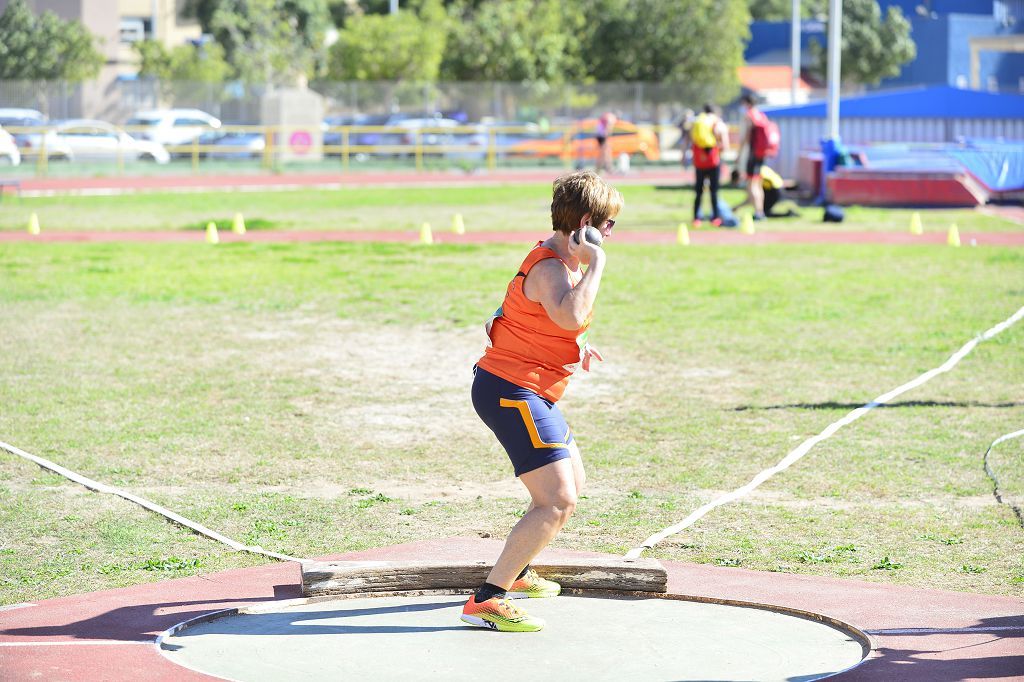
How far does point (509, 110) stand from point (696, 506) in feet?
159

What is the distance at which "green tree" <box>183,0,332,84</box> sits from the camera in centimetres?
5794

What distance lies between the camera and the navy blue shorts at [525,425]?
A: 542 centimetres

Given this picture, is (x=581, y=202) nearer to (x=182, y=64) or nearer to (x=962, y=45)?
(x=182, y=64)

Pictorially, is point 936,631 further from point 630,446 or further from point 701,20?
point 701,20

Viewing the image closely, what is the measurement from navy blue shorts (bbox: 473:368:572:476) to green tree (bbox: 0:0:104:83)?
1562 inches

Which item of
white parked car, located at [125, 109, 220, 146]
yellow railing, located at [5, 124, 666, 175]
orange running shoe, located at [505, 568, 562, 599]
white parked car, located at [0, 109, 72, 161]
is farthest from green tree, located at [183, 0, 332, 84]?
orange running shoe, located at [505, 568, 562, 599]

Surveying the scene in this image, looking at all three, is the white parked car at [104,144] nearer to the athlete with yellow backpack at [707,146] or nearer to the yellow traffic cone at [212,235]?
the yellow traffic cone at [212,235]

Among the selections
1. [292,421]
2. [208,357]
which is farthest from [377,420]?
[208,357]

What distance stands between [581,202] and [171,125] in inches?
1775

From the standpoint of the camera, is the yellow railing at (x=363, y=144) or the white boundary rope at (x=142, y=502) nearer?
the white boundary rope at (x=142, y=502)

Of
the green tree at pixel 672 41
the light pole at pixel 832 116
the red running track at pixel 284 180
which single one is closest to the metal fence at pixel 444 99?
the green tree at pixel 672 41

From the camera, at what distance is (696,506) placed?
7672 millimetres

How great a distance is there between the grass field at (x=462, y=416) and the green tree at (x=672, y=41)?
42.3 m

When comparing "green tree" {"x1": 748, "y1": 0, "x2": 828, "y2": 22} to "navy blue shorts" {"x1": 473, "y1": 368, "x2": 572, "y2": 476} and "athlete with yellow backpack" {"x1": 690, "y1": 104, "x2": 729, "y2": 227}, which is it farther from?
"navy blue shorts" {"x1": 473, "y1": 368, "x2": 572, "y2": 476}
